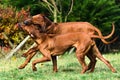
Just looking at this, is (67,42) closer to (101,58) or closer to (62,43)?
(62,43)

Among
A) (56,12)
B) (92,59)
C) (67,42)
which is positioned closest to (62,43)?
(67,42)

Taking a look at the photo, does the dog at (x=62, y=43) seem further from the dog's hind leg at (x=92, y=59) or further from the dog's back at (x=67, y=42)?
the dog's hind leg at (x=92, y=59)

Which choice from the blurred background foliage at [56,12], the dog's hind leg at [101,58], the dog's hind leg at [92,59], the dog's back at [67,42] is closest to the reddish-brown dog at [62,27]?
the dog's hind leg at [92,59]

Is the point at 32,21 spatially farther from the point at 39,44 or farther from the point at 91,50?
the point at 91,50

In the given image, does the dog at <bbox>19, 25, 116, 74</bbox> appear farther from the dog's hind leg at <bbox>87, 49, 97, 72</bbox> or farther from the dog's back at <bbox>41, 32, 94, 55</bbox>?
the dog's hind leg at <bbox>87, 49, 97, 72</bbox>

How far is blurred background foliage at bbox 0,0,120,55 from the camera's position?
17953mm

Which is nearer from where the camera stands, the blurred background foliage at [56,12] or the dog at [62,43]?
the dog at [62,43]

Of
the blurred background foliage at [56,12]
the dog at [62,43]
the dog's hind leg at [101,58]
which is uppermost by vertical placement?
the dog at [62,43]

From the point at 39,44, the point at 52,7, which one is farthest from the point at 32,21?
the point at 52,7

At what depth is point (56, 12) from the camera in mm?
17531

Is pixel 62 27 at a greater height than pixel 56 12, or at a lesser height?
greater

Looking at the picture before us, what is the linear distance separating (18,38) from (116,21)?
4106 mm

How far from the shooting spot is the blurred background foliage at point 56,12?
17953mm

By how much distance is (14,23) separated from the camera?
18.2 m
